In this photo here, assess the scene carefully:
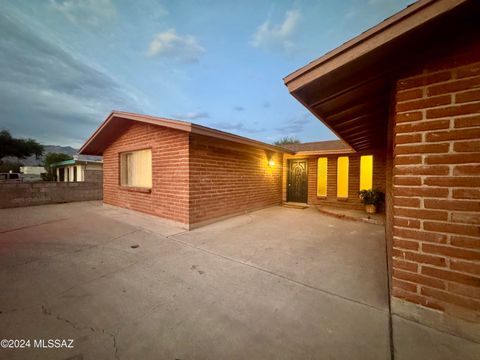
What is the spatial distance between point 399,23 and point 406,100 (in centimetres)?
65

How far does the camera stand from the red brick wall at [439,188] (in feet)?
4.88

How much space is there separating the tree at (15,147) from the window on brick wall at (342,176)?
36740 millimetres

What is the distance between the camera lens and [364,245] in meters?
3.89

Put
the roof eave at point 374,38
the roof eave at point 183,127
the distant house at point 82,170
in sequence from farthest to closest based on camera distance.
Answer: the distant house at point 82,170, the roof eave at point 183,127, the roof eave at point 374,38

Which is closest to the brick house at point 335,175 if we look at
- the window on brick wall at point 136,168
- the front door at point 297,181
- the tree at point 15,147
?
the front door at point 297,181

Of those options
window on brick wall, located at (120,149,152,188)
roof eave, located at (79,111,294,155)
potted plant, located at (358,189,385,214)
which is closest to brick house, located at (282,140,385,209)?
potted plant, located at (358,189,385,214)

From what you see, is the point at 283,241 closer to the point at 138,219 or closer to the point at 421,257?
the point at 421,257

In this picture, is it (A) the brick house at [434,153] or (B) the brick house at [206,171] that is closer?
(A) the brick house at [434,153]

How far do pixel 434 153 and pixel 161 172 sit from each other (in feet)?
18.3

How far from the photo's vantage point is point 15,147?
23453mm

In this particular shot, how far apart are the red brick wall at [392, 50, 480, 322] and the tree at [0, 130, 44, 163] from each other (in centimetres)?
3728

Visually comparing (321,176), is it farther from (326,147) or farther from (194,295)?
(194,295)

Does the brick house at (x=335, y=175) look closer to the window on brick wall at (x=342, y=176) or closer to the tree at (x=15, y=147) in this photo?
the window on brick wall at (x=342, y=176)

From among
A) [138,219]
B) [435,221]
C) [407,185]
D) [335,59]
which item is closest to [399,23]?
[335,59]
